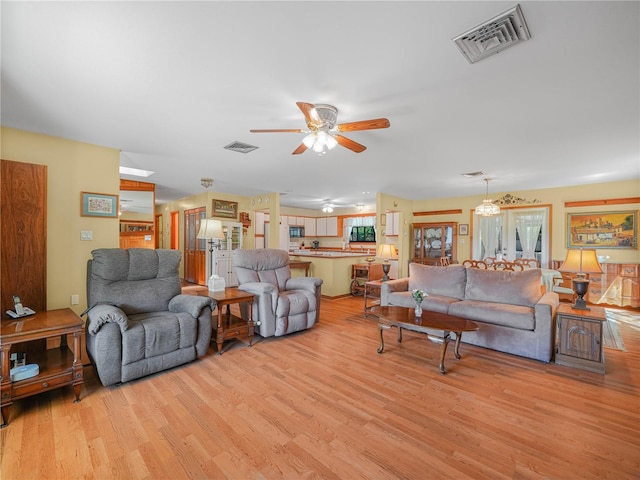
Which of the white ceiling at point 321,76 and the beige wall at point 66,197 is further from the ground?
the white ceiling at point 321,76

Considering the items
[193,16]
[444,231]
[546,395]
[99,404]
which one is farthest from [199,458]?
[444,231]

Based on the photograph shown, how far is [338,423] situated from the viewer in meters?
1.96

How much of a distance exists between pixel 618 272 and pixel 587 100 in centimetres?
473

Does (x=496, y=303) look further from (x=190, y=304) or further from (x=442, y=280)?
(x=190, y=304)

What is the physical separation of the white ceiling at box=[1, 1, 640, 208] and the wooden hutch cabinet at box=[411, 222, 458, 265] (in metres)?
3.59

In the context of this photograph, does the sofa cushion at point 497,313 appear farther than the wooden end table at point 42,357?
Yes

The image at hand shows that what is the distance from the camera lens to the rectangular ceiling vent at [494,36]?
4.96 ft

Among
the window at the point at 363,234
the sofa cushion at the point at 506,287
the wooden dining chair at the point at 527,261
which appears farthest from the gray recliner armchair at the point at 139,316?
the window at the point at 363,234

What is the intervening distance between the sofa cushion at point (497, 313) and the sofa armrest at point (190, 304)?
2795mm

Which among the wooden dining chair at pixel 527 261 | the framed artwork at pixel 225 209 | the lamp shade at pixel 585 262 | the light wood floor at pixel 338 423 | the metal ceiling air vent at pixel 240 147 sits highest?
the metal ceiling air vent at pixel 240 147

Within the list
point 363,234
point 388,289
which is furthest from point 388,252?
point 363,234

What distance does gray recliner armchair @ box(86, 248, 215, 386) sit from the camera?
7.72 ft

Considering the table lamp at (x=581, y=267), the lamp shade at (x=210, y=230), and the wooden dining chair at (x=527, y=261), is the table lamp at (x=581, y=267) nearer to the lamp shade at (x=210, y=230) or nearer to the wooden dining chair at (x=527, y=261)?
the wooden dining chair at (x=527, y=261)

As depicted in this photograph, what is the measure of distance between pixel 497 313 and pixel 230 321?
3062 millimetres
